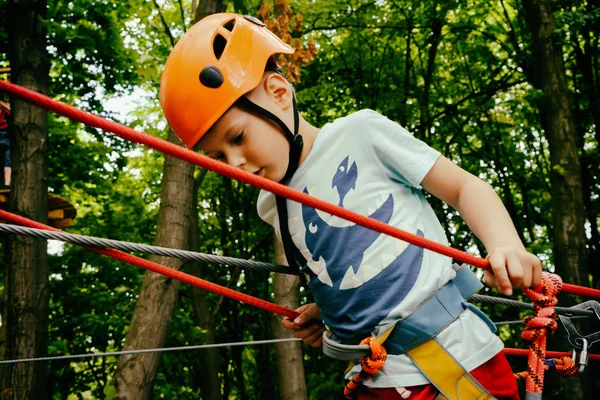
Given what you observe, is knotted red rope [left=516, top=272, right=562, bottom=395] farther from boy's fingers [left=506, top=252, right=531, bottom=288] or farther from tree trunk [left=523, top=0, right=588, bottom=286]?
tree trunk [left=523, top=0, right=588, bottom=286]

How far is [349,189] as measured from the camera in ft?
5.10

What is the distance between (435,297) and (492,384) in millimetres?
267

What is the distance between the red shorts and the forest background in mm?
2943

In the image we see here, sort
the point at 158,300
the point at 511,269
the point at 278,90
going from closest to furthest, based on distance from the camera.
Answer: the point at 511,269
the point at 278,90
the point at 158,300

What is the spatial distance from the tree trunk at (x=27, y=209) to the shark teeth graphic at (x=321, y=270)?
3.61m

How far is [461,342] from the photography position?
144cm

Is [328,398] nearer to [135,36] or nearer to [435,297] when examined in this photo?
[135,36]

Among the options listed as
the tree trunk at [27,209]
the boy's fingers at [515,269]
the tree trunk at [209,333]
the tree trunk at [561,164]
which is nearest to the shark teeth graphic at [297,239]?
the boy's fingers at [515,269]

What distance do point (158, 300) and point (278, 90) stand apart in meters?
2.83

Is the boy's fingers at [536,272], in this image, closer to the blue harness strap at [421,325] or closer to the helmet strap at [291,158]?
the blue harness strap at [421,325]

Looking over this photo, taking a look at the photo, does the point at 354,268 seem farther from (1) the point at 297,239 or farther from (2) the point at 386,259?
(1) the point at 297,239

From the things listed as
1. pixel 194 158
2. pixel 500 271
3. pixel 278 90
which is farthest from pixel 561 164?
pixel 194 158

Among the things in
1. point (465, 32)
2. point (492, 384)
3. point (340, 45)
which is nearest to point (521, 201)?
point (465, 32)

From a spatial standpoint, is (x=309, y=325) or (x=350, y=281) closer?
(x=350, y=281)
